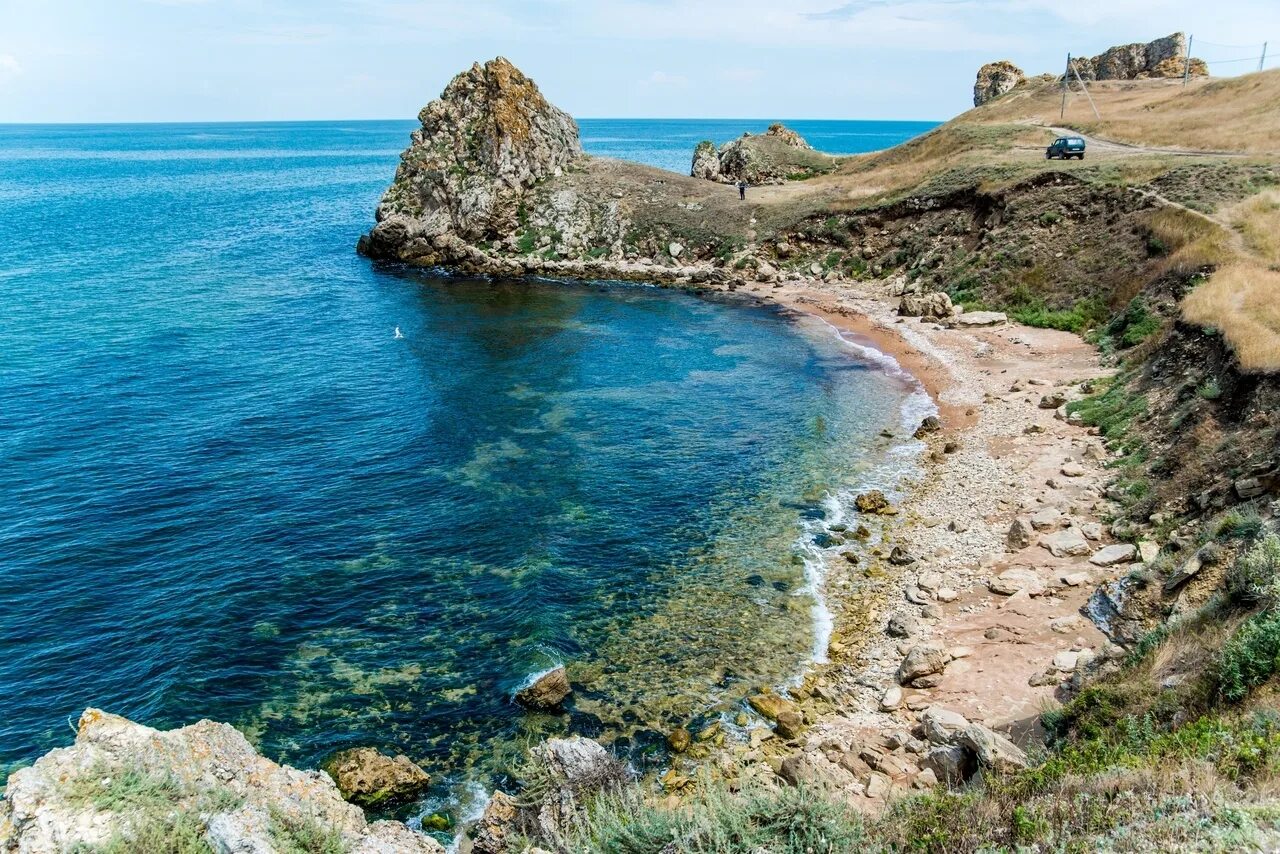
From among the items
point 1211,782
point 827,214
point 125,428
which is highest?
point 827,214

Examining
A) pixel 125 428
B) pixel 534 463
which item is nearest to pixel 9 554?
pixel 125 428

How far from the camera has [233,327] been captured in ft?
193

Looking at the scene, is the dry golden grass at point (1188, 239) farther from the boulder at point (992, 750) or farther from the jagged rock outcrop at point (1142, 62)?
the jagged rock outcrop at point (1142, 62)

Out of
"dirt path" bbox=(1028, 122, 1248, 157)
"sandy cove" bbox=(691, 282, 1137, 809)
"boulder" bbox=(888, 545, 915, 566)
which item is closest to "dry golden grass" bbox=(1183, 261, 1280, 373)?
"sandy cove" bbox=(691, 282, 1137, 809)

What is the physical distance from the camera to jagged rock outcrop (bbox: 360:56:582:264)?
85562 millimetres

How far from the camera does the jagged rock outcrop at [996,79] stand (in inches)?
5094

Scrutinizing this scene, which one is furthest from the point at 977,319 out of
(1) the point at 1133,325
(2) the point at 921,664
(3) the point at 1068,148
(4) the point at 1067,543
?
(2) the point at 921,664

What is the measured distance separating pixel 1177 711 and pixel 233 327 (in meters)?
63.2

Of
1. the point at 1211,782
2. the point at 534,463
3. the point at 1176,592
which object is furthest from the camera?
the point at 534,463

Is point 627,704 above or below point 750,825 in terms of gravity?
below

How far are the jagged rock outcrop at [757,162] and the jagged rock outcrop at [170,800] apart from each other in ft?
329

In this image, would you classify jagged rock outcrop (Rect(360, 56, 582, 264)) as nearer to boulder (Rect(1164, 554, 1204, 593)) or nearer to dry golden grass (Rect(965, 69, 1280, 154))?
dry golden grass (Rect(965, 69, 1280, 154))

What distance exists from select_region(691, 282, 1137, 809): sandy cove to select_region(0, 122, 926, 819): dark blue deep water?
92.9 inches

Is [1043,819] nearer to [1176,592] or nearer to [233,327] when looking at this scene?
[1176,592]
